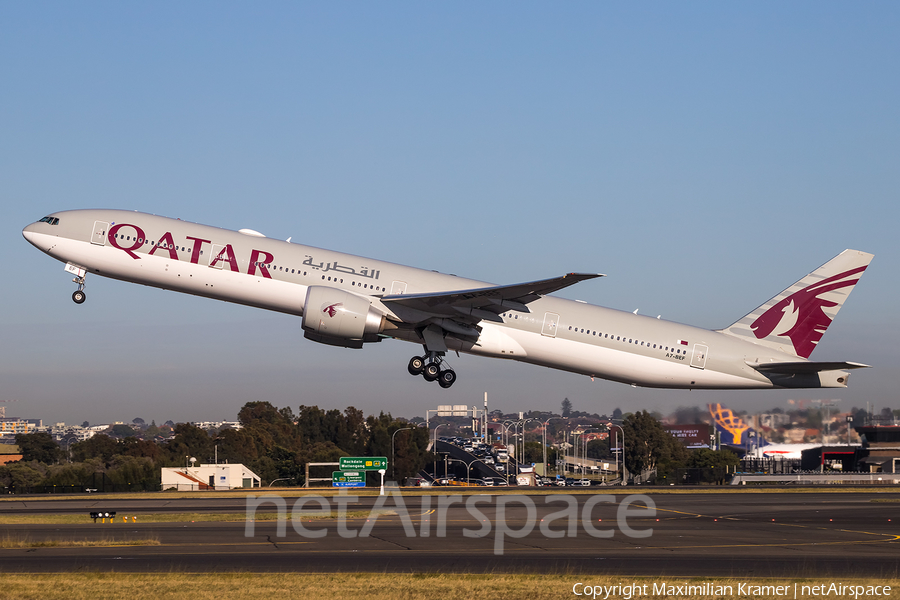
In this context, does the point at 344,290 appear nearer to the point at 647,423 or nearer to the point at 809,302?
the point at 809,302

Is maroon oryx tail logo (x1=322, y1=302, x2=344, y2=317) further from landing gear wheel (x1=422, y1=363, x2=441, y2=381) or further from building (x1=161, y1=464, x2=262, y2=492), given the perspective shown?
building (x1=161, y1=464, x2=262, y2=492)

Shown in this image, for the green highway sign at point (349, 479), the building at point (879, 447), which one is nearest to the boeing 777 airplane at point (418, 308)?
the green highway sign at point (349, 479)

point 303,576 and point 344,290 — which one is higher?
point 344,290

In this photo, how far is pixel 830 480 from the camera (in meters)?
64.0

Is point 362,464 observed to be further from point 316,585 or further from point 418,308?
point 316,585

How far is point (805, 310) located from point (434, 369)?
687 inches

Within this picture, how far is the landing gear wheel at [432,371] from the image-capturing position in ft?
121

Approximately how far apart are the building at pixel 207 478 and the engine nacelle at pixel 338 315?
38.1 metres

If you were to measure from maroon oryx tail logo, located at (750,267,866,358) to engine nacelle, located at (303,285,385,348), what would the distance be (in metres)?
18.0

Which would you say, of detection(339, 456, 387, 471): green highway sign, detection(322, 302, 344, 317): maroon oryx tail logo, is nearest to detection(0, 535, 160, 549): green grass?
detection(322, 302, 344, 317): maroon oryx tail logo

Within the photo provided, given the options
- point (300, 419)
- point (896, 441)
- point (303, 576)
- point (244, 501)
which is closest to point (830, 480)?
point (896, 441)

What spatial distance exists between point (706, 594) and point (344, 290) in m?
20.9

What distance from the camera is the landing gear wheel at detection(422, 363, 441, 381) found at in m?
36.9

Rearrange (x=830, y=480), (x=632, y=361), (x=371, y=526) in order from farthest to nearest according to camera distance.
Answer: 1. (x=830, y=480)
2. (x=632, y=361)
3. (x=371, y=526)
